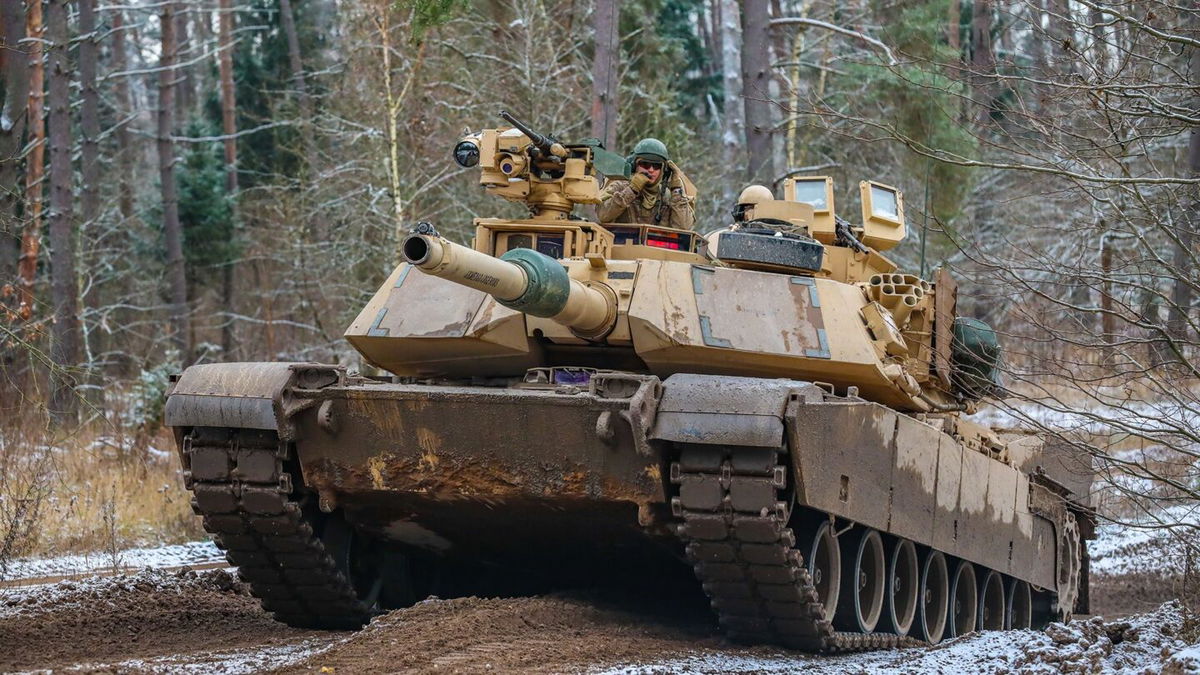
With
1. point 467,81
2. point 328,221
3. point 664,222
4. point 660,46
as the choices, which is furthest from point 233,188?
point 664,222

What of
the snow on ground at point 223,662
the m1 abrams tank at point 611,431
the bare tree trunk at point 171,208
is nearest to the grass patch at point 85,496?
the m1 abrams tank at point 611,431

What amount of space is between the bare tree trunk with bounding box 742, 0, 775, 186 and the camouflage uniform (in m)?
8.23

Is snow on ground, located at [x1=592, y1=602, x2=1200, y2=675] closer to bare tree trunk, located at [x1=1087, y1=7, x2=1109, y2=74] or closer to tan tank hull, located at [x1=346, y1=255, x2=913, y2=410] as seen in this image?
tan tank hull, located at [x1=346, y1=255, x2=913, y2=410]

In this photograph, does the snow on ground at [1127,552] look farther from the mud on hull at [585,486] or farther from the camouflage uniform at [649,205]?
the camouflage uniform at [649,205]

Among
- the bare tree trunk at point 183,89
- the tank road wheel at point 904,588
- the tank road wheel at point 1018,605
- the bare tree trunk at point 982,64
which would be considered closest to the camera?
the bare tree trunk at point 982,64

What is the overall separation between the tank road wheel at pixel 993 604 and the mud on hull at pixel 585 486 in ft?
6.50

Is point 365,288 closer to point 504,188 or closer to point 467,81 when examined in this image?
point 467,81

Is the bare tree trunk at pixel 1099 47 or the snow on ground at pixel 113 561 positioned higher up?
the bare tree trunk at pixel 1099 47

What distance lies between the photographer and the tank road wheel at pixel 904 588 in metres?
10.7

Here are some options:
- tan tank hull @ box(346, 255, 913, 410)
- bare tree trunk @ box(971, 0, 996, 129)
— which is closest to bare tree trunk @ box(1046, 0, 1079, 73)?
bare tree trunk @ box(971, 0, 996, 129)

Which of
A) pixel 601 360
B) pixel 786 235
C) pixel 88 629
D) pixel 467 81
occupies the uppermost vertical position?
pixel 467 81

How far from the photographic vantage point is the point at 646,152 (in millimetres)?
11281

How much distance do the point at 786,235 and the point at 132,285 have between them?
79.8 ft

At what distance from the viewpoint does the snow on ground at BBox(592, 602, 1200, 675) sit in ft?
26.4
